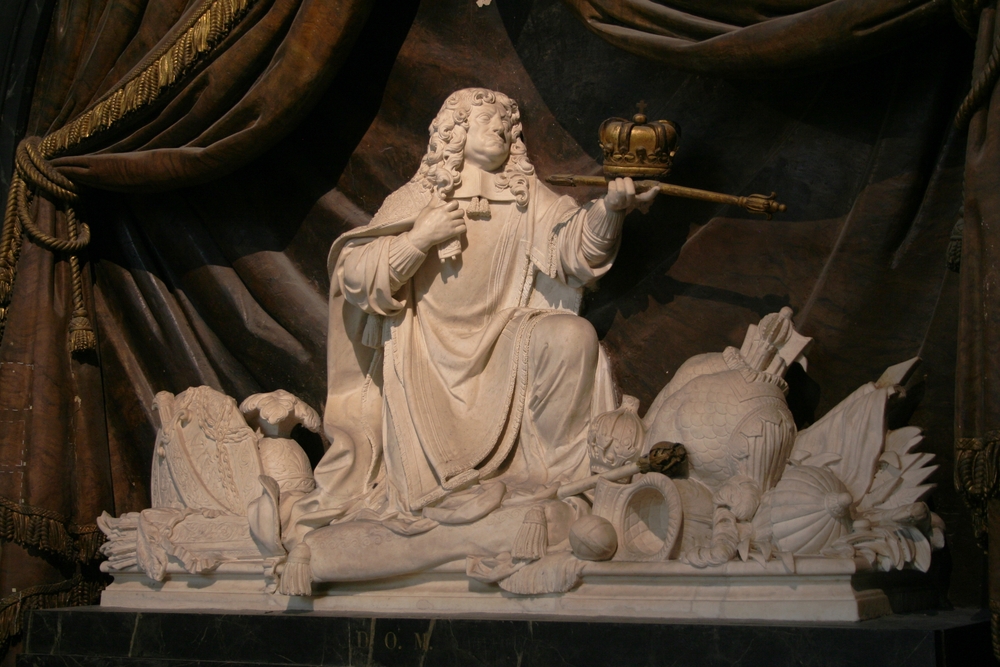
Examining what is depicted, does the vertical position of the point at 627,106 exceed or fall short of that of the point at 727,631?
it exceeds it

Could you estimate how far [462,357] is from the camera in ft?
13.8

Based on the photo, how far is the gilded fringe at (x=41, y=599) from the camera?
15.1 feet

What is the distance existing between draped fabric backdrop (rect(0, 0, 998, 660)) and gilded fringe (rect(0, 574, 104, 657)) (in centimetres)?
1

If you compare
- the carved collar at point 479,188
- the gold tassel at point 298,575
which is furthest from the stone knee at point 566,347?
the gold tassel at point 298,575

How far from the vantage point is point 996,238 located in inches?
120

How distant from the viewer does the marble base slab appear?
3.06m

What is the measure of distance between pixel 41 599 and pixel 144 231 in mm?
1686

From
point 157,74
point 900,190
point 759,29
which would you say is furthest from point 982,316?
point 157,74

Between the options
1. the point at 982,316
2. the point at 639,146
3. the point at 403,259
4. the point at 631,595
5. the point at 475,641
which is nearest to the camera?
the point at 982,316

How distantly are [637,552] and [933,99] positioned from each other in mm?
1695

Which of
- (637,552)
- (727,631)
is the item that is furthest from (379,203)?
(727,631)

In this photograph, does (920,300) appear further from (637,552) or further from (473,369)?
(473,369)

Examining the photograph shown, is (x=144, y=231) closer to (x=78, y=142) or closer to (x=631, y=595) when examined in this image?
(x=78, y=142)

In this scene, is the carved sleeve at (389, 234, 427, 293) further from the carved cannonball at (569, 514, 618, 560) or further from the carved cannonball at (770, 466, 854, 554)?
the carved cannonball at (770, 466, 854, 554)
